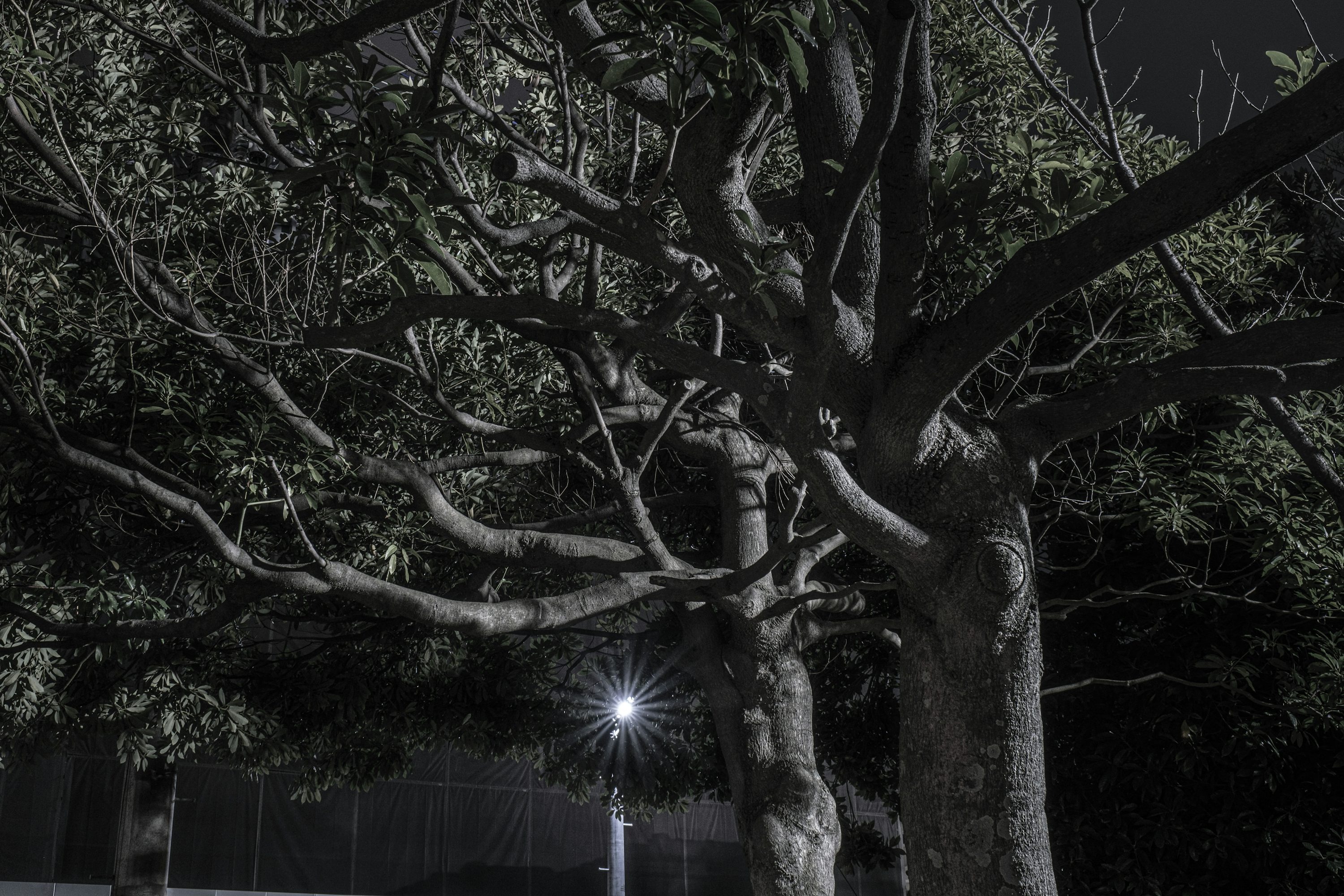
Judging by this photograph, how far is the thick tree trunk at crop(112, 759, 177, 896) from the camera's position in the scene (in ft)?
24.3

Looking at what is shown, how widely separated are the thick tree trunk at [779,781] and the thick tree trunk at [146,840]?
4609 mm

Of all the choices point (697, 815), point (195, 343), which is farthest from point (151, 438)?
point (697, 815)

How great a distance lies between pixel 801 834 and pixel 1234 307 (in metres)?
3.58

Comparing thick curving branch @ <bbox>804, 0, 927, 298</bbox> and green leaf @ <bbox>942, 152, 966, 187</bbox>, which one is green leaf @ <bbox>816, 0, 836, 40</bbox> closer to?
thick curving branch @ <bbox>804, 0, 927, 298</bbox>

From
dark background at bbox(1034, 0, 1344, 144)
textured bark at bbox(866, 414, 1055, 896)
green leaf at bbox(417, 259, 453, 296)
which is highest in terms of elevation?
dark background at bbox(1034, 0, 1344, 144)

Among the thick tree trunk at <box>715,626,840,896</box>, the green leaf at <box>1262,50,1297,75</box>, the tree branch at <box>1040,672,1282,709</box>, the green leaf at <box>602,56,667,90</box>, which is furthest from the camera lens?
the thick tree trunk at <box>715,626,840,896</box>

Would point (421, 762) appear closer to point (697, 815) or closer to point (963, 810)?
point (697, 815)

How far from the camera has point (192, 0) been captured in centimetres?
240

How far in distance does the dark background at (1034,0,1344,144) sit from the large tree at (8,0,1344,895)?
2.22 metres

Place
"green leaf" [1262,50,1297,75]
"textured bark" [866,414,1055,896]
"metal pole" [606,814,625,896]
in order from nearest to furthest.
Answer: "textured bark" [866,414,1055,896] < "green leaf" [1262,50,1297,75] < "metal pole" [606,814,625,896]

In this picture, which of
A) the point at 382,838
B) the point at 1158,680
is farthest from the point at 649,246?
the point at 382,838

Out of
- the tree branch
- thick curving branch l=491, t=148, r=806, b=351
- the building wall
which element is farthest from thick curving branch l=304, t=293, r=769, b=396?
the building wall

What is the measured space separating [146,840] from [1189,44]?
30.4 ft

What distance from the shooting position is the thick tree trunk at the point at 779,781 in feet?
14.4
